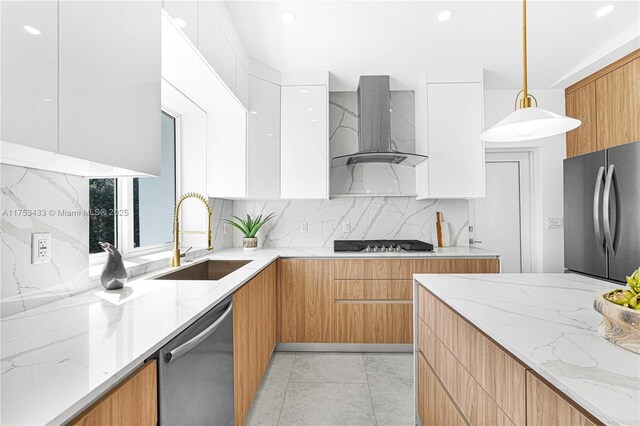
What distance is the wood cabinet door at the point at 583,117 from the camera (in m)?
2.99

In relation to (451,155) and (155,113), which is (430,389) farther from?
(451,155)

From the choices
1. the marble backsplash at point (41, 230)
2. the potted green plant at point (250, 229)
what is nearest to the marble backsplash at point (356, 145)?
the potted green plant at point (250, 229)

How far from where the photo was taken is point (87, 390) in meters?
0.59

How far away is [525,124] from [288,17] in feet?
5.71

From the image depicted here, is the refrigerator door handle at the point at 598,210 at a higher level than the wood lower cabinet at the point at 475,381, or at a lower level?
higher

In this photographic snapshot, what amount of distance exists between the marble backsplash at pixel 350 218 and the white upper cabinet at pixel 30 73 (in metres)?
2.52

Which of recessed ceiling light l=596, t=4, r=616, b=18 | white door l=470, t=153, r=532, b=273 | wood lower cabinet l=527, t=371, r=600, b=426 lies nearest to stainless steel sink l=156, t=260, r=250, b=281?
wood lower cabinet l=527, t=371, r=600, b=426

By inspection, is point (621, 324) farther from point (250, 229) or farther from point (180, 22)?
point (250, 229)

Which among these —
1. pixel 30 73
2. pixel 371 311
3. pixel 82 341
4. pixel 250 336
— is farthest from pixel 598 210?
pixel 30 73

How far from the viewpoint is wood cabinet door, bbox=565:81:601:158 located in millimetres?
2992

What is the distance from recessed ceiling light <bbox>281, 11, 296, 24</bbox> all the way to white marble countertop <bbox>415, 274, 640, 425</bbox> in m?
2.01

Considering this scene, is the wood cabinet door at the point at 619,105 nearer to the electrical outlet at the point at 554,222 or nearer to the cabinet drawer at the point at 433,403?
the electrical outlet at the point at 554,222

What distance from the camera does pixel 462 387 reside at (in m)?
1.15

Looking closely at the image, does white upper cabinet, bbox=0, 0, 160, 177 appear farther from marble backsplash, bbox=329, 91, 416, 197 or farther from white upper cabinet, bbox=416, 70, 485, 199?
white upper cabinet, bbox=416, 70, 485, 199
